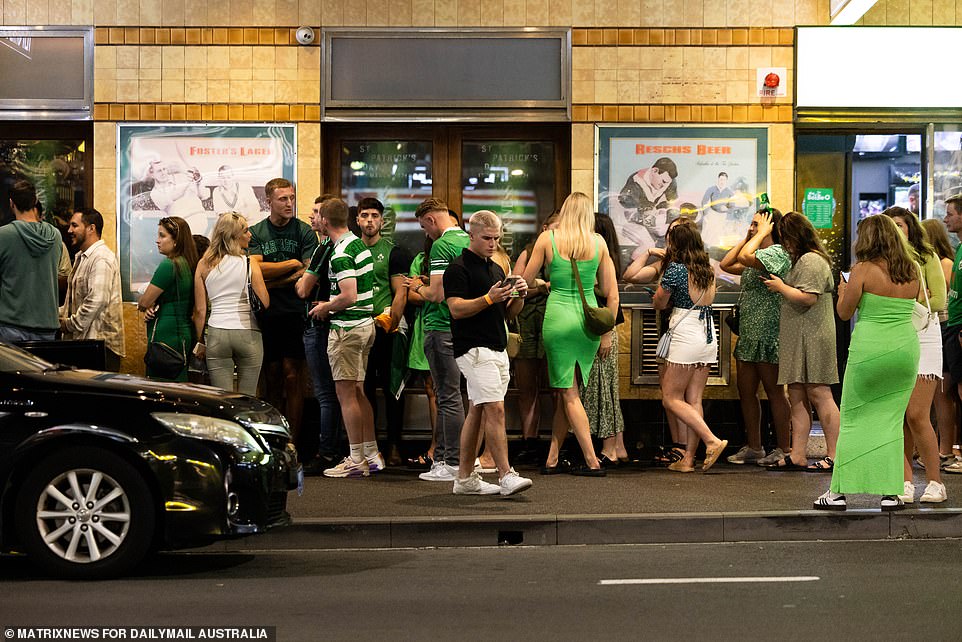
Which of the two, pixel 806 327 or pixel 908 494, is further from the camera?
pixel 806 327

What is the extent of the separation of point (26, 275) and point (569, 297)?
433 cm

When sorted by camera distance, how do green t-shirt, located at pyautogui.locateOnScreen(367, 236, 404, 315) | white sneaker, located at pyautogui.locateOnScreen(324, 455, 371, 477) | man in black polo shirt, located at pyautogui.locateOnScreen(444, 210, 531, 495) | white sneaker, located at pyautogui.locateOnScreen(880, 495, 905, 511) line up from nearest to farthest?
1. white sneaker, located at pyautogui.locateOnScreen(880, 495, 905, 511)
2. man in black polo shirt, located at pyautogui.locateOnScreen(444, 210, 531, 495)
3. white sneaker, located at pyautogui.locateOnScreen(324, 455, 371, 477)
4. green t-shirt, located at pyautogui.locateOnScreen(367, 236, 404, 315)

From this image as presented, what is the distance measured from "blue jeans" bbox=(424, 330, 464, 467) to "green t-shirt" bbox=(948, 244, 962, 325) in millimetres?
4361

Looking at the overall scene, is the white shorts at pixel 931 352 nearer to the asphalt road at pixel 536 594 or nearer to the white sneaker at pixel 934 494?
the white sneaker at pixel 934 494

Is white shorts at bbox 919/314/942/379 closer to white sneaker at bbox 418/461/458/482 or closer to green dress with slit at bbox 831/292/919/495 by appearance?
green dress with slit at bbox 831/292/919/495

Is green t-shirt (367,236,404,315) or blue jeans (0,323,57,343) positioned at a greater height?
green t-shirt (367,236,404,315)

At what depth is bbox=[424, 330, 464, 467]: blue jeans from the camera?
10453 millimetres

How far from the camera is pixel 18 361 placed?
7.46 m

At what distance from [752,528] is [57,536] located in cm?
435

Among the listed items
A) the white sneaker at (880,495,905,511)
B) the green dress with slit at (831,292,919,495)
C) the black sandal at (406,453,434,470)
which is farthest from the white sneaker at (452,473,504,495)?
the white sneaker at (880,495,905,511)

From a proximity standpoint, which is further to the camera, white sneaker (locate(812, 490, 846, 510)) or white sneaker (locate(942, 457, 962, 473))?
white sneaker (locate(942, 457, 962, 473))

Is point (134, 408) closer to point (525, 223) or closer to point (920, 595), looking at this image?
point (920, 595)

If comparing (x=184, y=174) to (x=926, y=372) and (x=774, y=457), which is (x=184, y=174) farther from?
(x=926, y=372)

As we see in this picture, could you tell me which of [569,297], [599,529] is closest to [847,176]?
[569,297]
